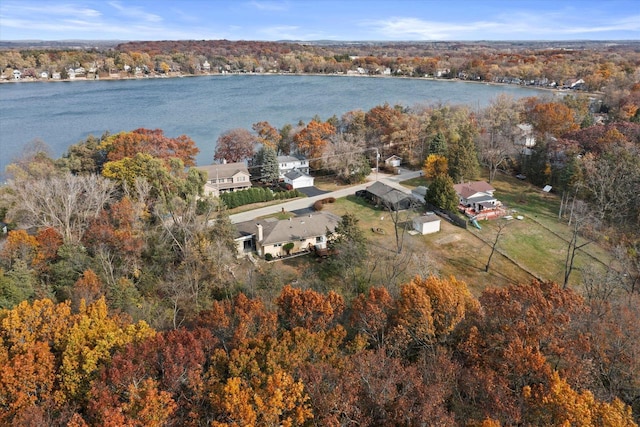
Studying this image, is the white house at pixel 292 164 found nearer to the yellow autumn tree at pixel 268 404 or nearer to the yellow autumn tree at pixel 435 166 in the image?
the yellow autumn tree at pixel 435 166

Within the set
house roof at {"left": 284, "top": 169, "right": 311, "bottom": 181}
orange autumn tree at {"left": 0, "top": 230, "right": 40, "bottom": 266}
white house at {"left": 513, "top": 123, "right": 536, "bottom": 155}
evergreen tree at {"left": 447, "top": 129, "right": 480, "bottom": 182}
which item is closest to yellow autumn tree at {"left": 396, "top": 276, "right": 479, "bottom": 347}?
orange autumn tree at {"left": 0, "top": 230, "right": 40, "bottom": 266}

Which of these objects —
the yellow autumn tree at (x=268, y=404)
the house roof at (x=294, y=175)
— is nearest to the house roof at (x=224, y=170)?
the house roof at (x=294, y=175)

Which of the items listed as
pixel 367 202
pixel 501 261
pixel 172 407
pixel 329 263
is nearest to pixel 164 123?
pixel 367 202

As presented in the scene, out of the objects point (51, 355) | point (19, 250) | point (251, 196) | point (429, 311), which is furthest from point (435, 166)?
→ point (51, 355)

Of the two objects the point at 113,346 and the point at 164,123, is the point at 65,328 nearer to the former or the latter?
the point at 113,346

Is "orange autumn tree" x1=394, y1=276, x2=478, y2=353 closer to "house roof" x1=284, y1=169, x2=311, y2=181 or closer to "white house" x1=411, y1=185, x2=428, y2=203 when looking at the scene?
"white house" x1=411, y1=185, x2=428, y2=203

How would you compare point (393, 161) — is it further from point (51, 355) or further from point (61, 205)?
point (51, 355)
